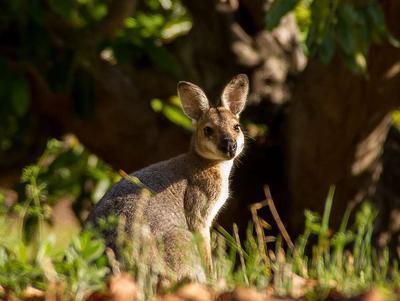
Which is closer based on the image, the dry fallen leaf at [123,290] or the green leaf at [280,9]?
the dry fallen leaf at [123,290]

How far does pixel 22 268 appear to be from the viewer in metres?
4.19

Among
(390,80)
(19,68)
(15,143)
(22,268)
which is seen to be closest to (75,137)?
(15,143)

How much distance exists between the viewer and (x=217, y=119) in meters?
7.26

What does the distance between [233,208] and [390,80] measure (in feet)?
7.15

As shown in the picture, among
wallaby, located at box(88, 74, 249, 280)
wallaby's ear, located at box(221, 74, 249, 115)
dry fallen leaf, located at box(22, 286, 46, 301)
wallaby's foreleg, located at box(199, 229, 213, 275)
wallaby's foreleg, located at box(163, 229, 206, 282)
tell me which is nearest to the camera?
dry fallen leaf, located at box(22, 286, 46, 301)

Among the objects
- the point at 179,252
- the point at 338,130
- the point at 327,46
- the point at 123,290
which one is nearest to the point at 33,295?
the point at 123,290

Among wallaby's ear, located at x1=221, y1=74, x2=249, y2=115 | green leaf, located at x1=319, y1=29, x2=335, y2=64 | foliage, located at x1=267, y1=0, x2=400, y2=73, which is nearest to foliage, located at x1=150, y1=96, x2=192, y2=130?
wallaby's ear, located at x1=221, y1=74, x2=249, y2=115

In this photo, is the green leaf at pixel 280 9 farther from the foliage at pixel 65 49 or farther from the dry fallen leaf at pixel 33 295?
the dry fallen leaf at pixel 33 295

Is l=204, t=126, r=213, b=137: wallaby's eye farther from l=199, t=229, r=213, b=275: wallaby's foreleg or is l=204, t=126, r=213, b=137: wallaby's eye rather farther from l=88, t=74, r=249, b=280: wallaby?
l=199, t=229, r=213, b=275: wallaby's foreleg

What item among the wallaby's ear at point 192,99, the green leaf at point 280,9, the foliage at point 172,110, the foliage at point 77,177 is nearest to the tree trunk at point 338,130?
the foliage at point 172,110

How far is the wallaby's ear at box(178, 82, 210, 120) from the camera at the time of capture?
7.27m

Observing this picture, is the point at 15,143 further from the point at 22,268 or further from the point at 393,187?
the point at 22,268

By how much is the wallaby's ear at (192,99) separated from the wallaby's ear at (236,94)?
0.53 ft

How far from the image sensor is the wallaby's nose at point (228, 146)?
279 inches
